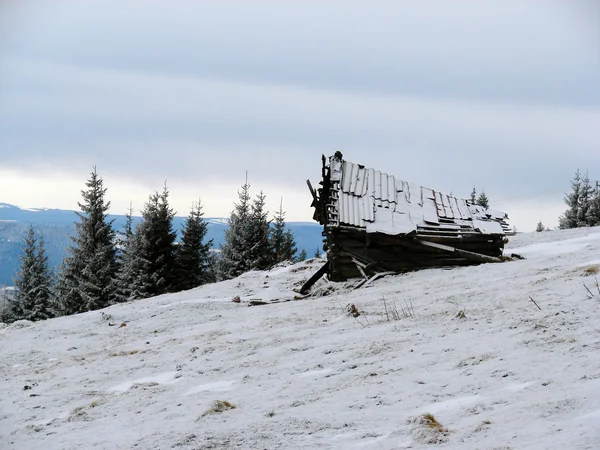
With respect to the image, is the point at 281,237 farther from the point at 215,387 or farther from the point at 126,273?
the point at 215,387

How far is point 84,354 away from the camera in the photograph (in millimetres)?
10977

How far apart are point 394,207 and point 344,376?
10.8m

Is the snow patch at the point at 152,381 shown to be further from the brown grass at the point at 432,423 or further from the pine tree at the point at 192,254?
the pine tree at the point at 192,254

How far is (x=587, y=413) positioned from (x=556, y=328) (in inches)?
103

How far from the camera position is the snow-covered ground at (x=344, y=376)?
493cm

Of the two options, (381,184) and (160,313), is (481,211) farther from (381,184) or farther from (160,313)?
(160,313)

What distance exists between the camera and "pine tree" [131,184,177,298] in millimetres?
34562

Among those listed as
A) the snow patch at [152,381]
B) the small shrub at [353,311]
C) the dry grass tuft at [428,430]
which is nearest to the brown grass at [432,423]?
the dry grass tuft at [428,430]

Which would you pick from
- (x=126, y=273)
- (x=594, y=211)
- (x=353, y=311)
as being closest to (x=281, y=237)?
(x=126, y=273)

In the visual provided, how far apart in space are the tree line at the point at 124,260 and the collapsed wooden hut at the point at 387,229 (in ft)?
67.3

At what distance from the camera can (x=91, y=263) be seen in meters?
35.8

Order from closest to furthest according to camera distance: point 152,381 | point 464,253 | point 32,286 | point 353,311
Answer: point 152,381
point 353,311
point 464,253
point 32,286

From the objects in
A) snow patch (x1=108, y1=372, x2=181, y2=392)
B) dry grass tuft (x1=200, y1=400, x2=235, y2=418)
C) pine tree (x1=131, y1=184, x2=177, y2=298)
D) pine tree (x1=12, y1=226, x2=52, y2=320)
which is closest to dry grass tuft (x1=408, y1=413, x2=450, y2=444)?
dry grass tuft (x1=200, y1=400, x2=235, y2=418)

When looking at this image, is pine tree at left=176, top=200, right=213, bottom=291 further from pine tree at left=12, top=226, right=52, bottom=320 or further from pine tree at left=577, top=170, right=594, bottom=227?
pine tree at left=577, top=170, right=594, bottom=227
